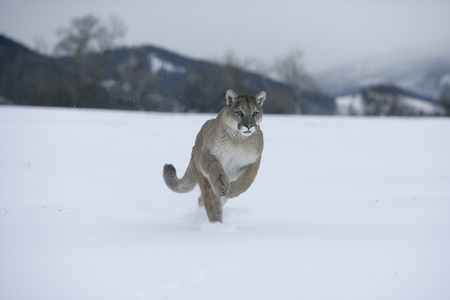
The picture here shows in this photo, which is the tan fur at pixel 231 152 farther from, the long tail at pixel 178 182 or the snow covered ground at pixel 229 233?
the long tail at pixel 178 182

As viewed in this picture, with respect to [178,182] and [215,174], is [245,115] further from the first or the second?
[178,182]

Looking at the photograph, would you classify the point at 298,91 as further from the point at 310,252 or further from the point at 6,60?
the point at 310,252

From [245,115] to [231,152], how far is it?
54 centimetres

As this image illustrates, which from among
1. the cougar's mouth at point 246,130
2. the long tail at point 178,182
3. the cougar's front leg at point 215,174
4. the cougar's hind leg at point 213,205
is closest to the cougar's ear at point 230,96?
the cougar's mouth at point 246,130

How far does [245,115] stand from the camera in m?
7.14

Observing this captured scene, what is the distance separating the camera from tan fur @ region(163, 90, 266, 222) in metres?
7.06

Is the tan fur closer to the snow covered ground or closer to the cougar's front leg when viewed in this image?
the cougar's front leg

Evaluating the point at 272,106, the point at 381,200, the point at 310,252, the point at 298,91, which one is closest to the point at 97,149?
the point at 381,200

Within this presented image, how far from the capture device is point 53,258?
5.11m

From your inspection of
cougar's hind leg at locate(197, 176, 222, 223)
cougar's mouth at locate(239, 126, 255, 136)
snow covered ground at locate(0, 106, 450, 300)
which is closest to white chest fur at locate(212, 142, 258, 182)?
cougar's mouth at locate(239, 126, 255, 136)

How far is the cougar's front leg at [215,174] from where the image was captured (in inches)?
265

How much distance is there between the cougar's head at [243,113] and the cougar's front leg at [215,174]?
539 millimetres

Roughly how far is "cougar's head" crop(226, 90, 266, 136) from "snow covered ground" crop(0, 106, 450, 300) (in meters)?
1.32

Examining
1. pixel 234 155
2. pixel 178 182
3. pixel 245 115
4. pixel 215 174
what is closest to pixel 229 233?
pixel 215 174
